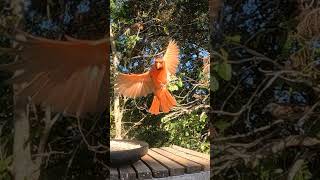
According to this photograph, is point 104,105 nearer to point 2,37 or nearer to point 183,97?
point 2,37

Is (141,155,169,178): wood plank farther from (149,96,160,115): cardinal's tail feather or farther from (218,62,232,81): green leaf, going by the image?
(149,96,160,115): cardinal's tail feather

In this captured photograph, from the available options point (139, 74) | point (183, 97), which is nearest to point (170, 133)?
point (183, 97)

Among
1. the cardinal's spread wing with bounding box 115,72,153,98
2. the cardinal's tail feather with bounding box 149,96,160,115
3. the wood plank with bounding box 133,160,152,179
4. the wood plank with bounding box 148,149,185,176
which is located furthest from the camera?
the cardinal's tail feather with bounding box 149,96,160,115

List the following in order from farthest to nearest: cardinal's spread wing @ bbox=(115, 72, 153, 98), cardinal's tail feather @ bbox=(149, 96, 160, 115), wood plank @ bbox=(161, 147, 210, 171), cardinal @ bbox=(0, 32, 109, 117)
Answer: cardinal's tail feather @ bbox=(149, 96, 160, 115), cardinal's spread wing @ bbox=(115, 72, 153, 98), wood plank @ bbox=(161, 147, 210, 171), cardinal @ bbox=(0, 32, 109, 117)

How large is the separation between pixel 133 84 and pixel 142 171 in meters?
1.15

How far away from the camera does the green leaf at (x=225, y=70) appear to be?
1512mm

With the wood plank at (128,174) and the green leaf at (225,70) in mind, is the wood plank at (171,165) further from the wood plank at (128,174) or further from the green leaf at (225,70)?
the green leaf at (225,70)

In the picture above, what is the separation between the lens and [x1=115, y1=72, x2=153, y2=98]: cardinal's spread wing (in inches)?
124

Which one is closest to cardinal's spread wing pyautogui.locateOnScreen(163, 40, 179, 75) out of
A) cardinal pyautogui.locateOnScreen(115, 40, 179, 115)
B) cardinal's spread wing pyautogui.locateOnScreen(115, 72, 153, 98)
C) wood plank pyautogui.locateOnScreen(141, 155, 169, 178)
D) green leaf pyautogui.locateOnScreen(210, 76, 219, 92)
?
cardinal pyautogui.locateOnScreen(115, 40, 179, 115)

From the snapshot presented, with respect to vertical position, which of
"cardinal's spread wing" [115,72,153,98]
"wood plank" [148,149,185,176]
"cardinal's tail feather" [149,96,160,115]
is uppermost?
"cardinal's spread wing" [115,72,153,98]

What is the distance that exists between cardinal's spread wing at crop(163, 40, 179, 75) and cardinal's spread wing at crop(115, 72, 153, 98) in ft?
0.53

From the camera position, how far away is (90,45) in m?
1.48

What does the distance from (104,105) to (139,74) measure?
5.66 ft

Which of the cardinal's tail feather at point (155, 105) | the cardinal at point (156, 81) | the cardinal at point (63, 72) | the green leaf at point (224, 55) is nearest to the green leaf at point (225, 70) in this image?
the green leaf at point (224, 55)
